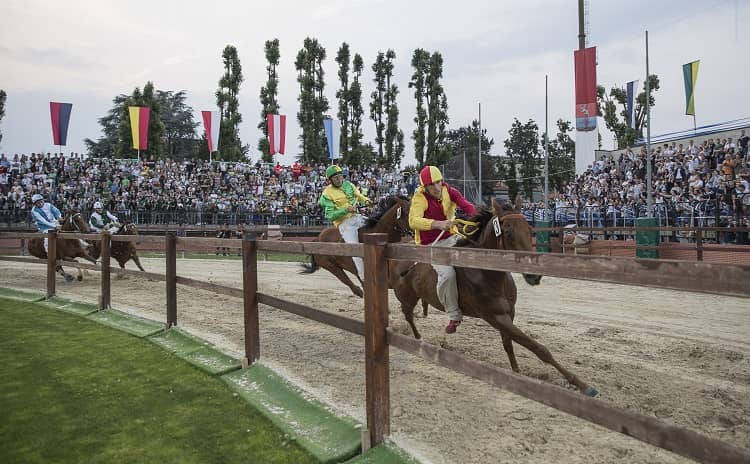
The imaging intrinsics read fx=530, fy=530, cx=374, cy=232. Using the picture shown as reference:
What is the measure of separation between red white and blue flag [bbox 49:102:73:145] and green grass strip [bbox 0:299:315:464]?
95.6 ft

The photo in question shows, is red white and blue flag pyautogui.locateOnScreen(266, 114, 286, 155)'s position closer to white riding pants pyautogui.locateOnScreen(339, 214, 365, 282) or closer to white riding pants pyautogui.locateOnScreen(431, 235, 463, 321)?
white riding pants pyautogui.locateOnScreen(339, 214, 365, 282)

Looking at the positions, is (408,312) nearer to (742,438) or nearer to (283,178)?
(742,438)

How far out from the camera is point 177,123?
2849 inches

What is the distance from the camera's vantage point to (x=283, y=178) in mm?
34562

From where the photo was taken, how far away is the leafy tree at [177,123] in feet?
235

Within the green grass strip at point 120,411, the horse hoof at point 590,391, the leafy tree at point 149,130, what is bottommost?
the green grass strip at point 120,411

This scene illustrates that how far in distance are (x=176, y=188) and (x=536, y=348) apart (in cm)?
2885

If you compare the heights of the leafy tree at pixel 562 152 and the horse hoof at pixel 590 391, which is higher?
the leafy tree at pixel 562 152

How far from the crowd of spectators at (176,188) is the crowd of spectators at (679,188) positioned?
9736mm

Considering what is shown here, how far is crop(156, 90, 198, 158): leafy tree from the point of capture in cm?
7175

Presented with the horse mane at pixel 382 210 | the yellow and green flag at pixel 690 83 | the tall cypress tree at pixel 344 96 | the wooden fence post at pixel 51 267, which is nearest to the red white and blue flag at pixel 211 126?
the tall cypress tree at pixel 344 96

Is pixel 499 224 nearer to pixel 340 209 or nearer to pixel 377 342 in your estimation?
pixel 377 342

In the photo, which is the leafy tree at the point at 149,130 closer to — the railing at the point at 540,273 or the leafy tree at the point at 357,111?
the leafy tree at the point at 357,111

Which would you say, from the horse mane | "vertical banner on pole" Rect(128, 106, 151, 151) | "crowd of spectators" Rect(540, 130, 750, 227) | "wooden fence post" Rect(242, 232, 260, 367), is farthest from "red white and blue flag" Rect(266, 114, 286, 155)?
"wooden fence post" Rect(242, 232, 260, 367)
